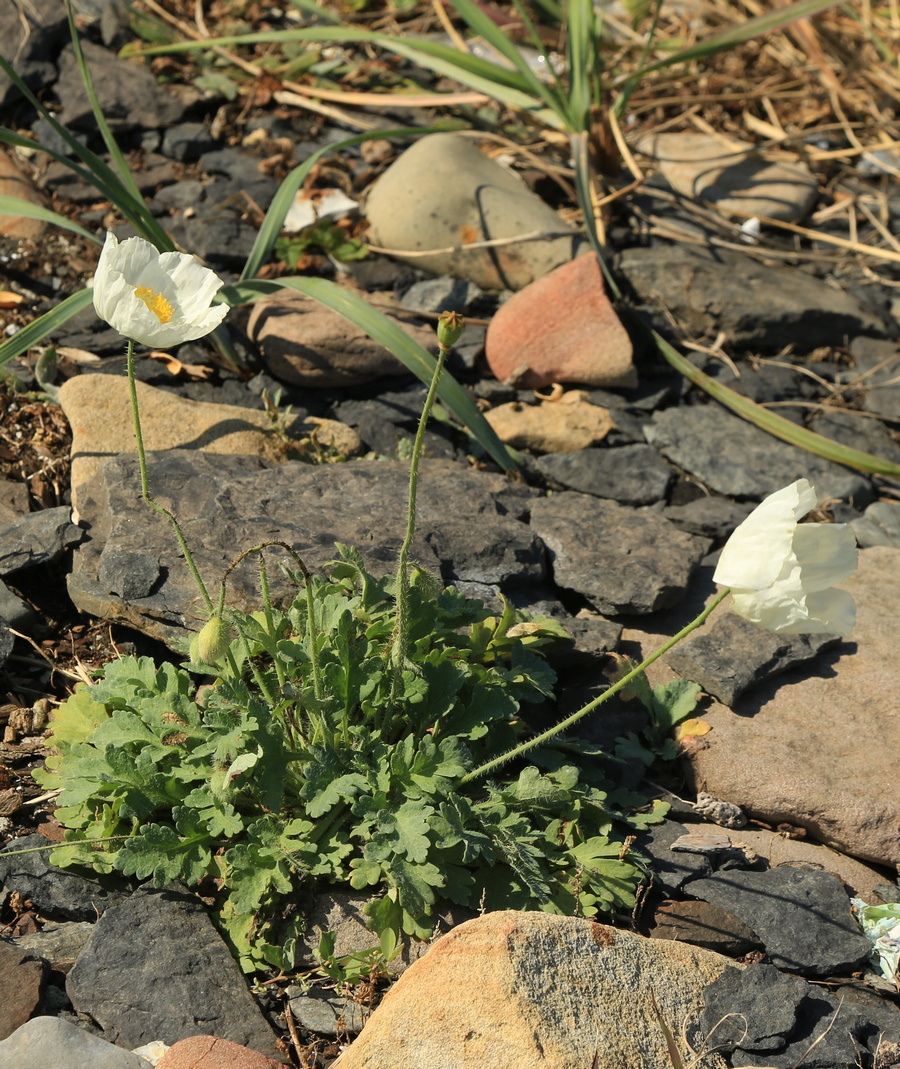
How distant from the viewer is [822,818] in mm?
2732

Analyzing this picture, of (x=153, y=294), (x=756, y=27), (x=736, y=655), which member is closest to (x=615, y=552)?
(x=736, y=655)

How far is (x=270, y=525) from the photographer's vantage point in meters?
3.01

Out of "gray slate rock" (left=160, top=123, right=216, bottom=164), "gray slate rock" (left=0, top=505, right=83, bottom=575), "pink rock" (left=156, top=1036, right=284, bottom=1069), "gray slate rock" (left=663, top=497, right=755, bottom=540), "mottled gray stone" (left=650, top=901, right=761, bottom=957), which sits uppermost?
"gray slate rock" (left=160, top=123, right=216, bottom=164)

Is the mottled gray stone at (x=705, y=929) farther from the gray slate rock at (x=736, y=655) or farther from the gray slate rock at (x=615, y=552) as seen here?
the gray slate rock at (x=615, y=552)

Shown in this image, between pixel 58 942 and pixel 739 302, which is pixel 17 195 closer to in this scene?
pixel 739 302

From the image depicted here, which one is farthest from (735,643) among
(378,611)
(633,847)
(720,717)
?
(378,611)

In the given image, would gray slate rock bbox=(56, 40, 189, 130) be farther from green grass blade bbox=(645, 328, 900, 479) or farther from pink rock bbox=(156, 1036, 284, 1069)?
pink rock bbox=(156, 1036, 284, 1069)

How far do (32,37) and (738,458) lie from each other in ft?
12.5

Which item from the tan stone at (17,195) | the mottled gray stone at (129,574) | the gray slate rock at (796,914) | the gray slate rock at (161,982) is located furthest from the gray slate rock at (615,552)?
the tan stone at (17,195)

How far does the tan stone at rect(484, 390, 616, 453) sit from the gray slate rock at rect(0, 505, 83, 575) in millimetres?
1620

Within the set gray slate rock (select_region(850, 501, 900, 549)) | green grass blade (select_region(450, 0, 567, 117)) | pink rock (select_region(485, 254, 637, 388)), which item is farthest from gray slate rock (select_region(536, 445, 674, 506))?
green grass blade (select_region(450, 0, 567, 117))

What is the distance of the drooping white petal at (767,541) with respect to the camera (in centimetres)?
186

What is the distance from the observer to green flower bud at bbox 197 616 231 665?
6.84 ft

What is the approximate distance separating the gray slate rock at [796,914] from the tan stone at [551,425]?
75.2 inches
